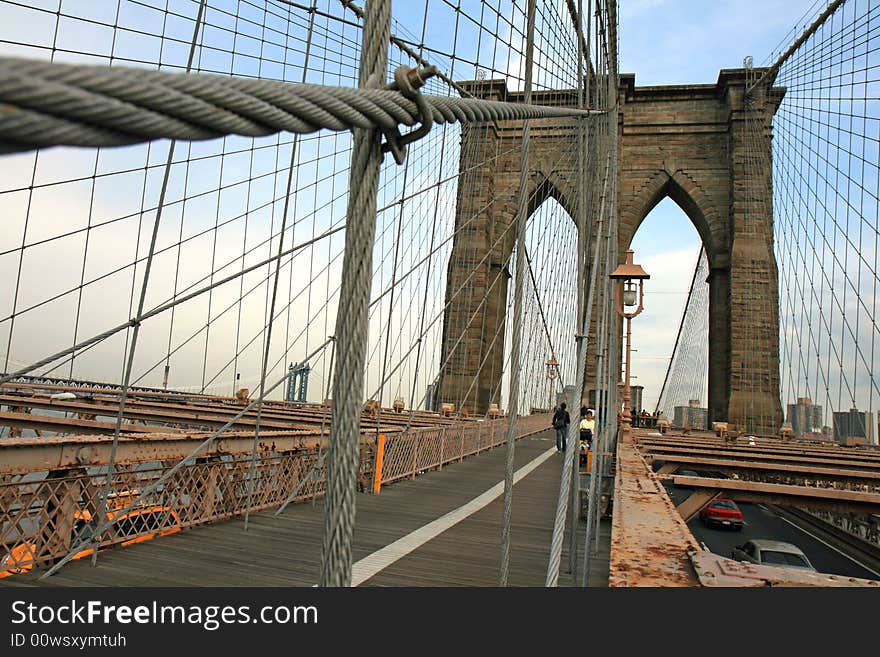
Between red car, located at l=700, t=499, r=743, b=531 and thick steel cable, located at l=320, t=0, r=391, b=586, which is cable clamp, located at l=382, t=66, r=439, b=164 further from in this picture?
red car, located at l=700, t=499, r=743, b=531

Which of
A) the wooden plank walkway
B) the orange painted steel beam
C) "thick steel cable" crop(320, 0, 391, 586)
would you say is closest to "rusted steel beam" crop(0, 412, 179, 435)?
the wooden plank walkway

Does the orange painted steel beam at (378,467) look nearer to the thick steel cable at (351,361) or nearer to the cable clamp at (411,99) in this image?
the thick steel cable at (351,361)

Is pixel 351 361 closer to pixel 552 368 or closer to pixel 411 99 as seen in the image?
pixel 411 99

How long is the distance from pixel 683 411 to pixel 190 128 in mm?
49870

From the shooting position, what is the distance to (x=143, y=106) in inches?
23.8

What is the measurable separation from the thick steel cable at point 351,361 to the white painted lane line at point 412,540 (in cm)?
284

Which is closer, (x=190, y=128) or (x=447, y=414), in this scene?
(x=190, y=128)

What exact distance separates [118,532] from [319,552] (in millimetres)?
1473

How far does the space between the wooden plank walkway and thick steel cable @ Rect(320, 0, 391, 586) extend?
3.02m

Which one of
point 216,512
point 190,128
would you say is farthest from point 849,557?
point 190,128

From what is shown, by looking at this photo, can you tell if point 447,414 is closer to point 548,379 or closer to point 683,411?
point 548,379

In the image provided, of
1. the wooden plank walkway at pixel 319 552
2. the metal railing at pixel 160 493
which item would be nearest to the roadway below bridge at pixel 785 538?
the wooden plank walkway at pixel 319 552

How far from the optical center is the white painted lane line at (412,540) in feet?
14.1

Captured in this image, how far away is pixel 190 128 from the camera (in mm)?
667
